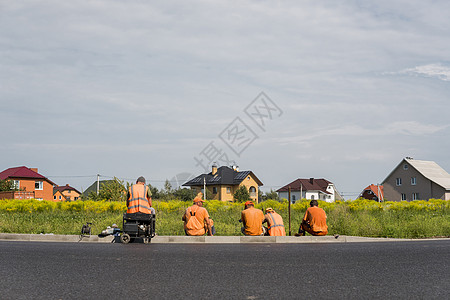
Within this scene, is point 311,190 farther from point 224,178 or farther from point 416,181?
point 416,181

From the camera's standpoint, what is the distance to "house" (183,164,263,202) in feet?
266

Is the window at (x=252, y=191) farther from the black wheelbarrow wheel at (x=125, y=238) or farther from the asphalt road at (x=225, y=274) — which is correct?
the asphalt road at (x=225, y=274)

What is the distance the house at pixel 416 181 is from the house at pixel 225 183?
22.5 meters

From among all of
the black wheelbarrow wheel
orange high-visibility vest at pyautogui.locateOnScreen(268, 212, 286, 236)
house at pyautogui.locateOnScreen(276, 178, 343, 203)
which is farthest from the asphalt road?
house at pyautogui.locateOnScreen(276, 178, 343, 203)

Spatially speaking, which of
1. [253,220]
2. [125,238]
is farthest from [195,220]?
[125,238]

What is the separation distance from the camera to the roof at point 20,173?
7303cm

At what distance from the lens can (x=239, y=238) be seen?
12875 millimetres

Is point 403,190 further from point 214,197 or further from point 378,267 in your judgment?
point 378,267

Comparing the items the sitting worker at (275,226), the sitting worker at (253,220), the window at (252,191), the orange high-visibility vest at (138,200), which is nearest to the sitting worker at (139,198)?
the orange high-visibility vest at (138,200)

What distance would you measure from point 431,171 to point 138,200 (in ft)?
216

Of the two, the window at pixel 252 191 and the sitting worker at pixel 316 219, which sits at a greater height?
the window at pixel 252 191

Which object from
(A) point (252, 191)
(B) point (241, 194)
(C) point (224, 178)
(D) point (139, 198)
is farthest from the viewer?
(A) point (252, 191)

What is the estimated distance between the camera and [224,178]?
3233 inches

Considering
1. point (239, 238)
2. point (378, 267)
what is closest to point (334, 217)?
point (239, 238)
